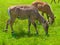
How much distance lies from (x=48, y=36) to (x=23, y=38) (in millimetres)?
1315

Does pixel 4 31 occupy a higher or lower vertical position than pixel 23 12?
lower

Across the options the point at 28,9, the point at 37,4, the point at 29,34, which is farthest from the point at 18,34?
the point at 37,4

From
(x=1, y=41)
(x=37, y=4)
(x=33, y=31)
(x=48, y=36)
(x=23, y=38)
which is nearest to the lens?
(x=1, y=41)

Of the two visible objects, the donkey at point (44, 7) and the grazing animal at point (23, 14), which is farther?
the donkey at point (44, 7)

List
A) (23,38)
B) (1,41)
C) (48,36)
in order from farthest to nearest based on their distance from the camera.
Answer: (48,36)
(23,38)
(1,41)

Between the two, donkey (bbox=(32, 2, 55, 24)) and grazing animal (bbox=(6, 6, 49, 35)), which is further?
donkey (bbox=(32, 2, 55, 24))

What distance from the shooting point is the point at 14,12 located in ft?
37.5

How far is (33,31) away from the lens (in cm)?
1231

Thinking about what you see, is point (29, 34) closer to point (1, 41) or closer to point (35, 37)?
point (35, 37)

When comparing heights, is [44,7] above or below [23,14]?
above

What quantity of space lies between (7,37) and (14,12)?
1268 millimetres

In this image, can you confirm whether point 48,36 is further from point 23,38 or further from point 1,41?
point 1,41

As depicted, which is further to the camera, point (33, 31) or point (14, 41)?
point (33, 31)

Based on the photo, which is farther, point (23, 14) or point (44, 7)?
point (44, 7)
